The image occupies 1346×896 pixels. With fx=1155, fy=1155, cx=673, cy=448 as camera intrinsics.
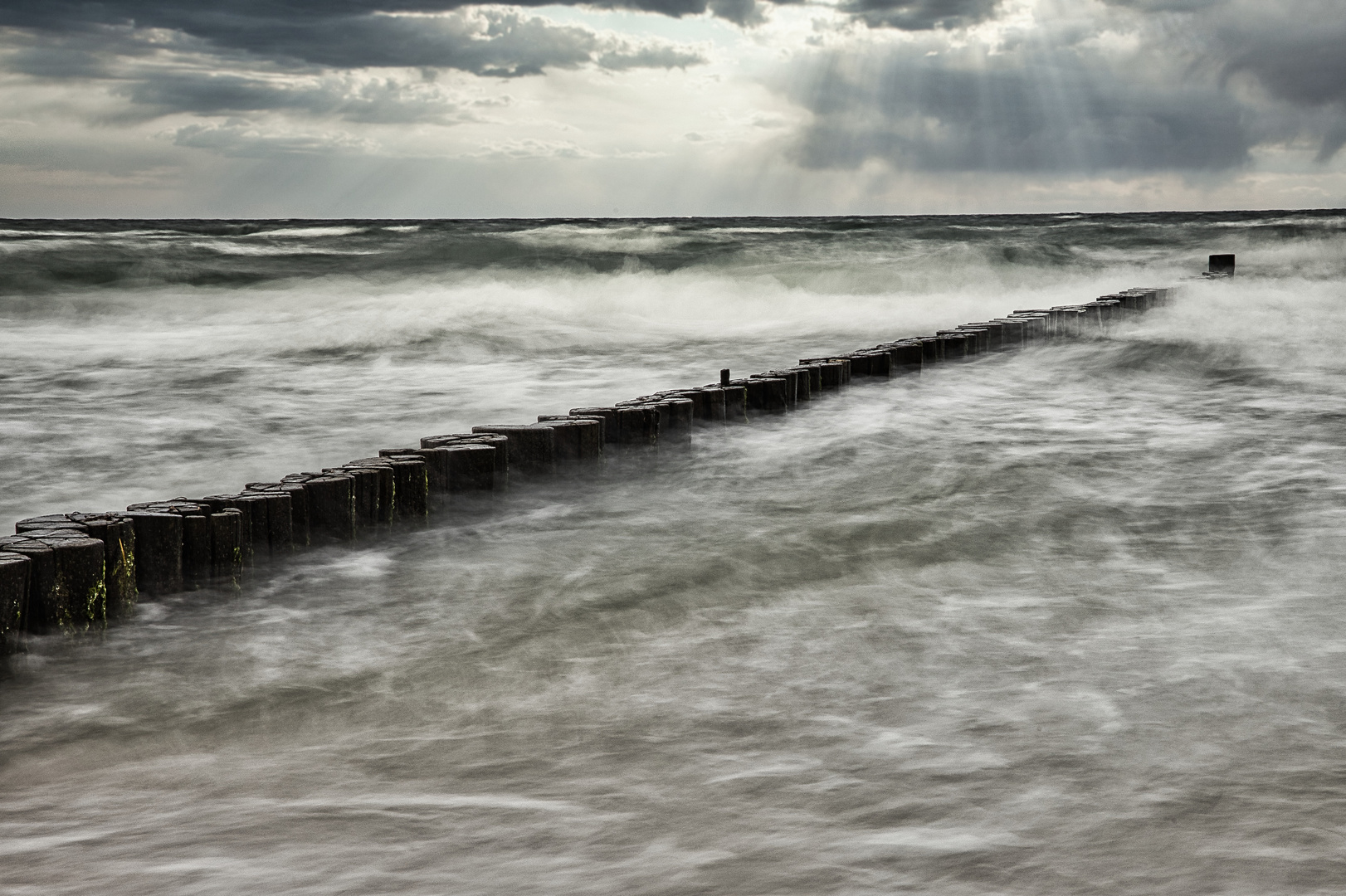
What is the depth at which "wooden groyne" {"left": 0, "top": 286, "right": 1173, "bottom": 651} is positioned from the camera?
4016 mm

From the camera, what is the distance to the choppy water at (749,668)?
2.57m

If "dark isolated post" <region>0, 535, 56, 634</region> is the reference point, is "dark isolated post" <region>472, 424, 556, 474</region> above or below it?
above

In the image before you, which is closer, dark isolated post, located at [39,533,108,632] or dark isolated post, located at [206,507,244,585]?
dark isolated post, located at [39,533,108,632]

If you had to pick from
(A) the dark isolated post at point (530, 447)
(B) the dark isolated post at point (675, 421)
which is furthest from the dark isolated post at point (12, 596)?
(B) the dark isolated post at point (675, 421)

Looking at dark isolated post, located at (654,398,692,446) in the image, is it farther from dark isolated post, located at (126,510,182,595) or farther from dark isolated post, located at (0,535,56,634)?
dark isolated post, located at (0,535,56,634)

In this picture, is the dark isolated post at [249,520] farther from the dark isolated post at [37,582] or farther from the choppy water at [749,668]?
the dark isolated post at [37,582]

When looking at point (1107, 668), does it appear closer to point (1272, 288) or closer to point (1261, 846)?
point (1261, 846)

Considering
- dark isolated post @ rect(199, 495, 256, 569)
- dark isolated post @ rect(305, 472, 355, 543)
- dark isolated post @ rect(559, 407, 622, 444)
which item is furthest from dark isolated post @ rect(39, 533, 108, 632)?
dark isolated post @ rect(559, 407, 622, 444)

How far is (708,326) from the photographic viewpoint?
1875 cm

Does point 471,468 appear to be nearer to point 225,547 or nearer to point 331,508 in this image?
point 331,508

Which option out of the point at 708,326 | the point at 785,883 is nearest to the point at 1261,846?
the point at 785,883

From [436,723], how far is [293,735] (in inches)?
15.7

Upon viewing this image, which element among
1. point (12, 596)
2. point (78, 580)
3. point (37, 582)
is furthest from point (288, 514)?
point (12, 596)

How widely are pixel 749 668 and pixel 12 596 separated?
2.43 metres
